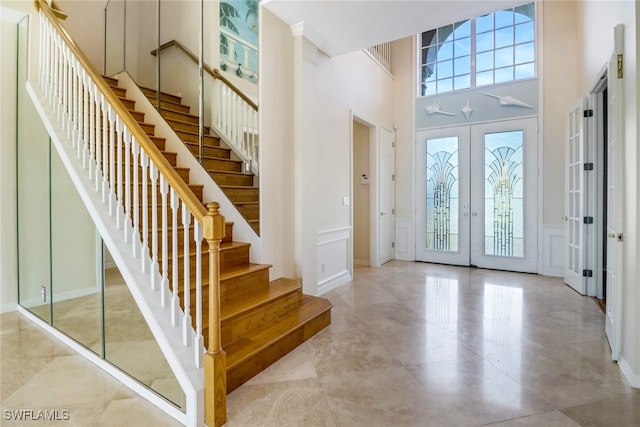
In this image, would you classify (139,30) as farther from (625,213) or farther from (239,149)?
(625,213)

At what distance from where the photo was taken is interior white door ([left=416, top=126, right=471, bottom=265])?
18.0ft

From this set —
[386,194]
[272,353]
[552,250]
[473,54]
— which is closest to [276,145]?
[272,353]

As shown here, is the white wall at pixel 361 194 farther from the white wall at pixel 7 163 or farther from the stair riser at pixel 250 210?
the white wall at pixel 7 163

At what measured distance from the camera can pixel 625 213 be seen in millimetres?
2129

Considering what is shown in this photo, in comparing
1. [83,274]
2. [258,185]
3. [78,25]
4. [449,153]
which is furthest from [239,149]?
[449,153]

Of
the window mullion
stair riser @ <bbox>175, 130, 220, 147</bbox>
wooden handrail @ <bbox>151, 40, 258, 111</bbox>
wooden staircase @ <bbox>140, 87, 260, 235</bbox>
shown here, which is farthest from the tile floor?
the window mullion

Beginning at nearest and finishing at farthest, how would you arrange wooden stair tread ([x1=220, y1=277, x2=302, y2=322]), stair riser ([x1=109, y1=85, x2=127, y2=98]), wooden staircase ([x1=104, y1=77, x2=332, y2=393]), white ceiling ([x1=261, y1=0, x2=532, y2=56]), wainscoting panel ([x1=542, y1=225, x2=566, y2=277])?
1. wooden staircase ([x1=104, y1=77, x2=332, y2=393])
2. wooden stair tread ([x1=220, y1=277, x2=302, y2=322])
3. white ceiling ([x1=261, y1=0, x2=532, y2=56])
4. stair riser ([x1=109, y1=85, x2=127, y2=98])
5. wainscoting panel ([x1=542, y1=225, x2=566, y2=277])

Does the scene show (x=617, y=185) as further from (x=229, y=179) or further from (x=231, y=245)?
(x=229, y=179)

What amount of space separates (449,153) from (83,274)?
5.42 metres

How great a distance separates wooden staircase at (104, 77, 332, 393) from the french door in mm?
3469

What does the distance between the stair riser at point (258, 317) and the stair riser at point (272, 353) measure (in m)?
0.22

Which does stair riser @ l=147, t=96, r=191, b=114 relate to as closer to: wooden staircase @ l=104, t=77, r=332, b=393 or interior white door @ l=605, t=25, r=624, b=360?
wooden staircase @ l=104, t=77, r=332, b=393

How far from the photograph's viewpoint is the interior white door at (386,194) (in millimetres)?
5570

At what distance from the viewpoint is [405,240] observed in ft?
19.8
